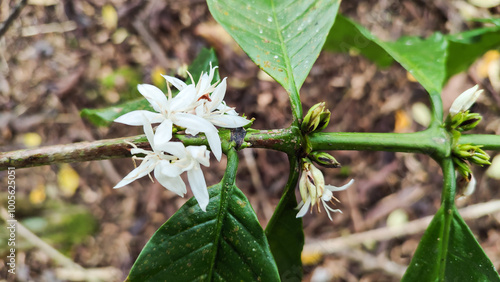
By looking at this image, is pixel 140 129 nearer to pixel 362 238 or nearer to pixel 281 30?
pixel 281 30

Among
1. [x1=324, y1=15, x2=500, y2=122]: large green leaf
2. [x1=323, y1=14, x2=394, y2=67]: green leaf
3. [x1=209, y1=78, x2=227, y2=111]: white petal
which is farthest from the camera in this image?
[x1=323, y1=14, x2=394, y2=67]: green leaf

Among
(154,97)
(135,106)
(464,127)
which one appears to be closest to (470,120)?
(464,127)

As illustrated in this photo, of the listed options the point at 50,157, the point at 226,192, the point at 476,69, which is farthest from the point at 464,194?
the point at 476,69

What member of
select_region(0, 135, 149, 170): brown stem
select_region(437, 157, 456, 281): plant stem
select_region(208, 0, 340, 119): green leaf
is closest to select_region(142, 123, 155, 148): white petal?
select_region(0, 135, 149, 170): brown stem

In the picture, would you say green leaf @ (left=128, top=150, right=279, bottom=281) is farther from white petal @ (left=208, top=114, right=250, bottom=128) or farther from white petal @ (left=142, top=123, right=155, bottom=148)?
white petal @ (left=142, top=123, right=155, bottom=148)

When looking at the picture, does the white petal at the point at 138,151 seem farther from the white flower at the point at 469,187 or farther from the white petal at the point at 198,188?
the white flower at the point at 469,187

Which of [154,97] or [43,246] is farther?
[43,246]
